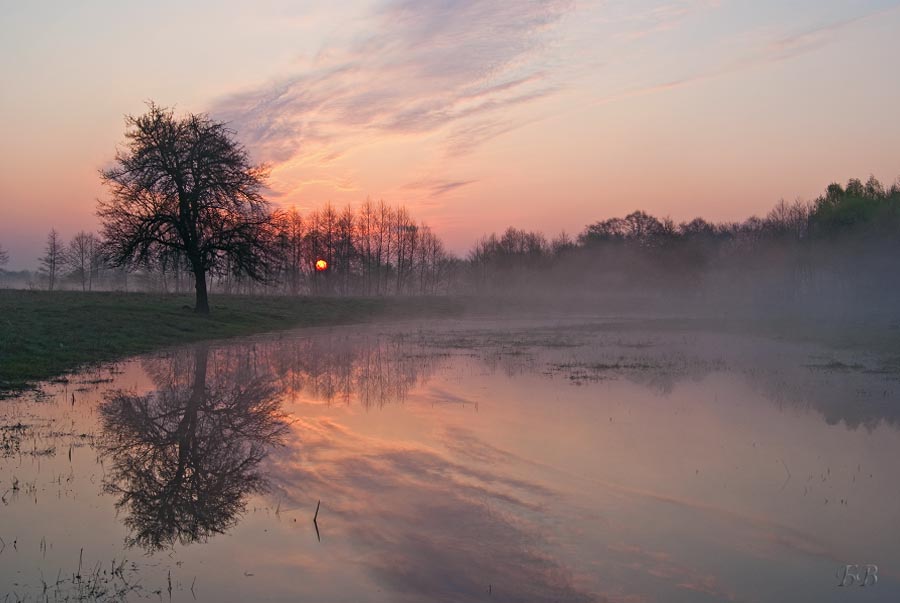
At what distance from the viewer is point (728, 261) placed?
10000 centimetres

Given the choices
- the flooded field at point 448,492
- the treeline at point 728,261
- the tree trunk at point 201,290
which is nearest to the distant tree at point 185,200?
the tree trunk at point 201,290

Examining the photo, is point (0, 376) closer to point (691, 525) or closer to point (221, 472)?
point (221, 472)

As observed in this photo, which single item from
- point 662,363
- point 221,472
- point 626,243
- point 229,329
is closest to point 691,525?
point 221,472

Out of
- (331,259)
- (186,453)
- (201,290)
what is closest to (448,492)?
(186,453)

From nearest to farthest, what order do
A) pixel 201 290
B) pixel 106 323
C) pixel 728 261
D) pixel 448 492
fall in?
pixel 448 492 < pixel 106 323 < pixel 201 290 < pixel 728 261

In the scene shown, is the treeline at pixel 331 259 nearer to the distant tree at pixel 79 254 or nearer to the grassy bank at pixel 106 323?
the distant tree at pixel 79 254

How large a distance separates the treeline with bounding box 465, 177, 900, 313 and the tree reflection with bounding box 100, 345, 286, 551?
65.7 metres

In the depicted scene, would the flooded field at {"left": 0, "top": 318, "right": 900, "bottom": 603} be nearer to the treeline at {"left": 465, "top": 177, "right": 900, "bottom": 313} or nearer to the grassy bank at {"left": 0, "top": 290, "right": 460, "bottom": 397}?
the grassy bank at {"left": 0, "top": 290, "right": 460, "bottom": 397}

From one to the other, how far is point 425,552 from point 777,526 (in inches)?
174

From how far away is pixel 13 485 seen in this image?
9.03 meters

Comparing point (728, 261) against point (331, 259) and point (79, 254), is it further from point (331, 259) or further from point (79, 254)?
point (79, 254)

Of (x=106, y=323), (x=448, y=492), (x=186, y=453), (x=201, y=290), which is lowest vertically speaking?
(x=448, y=492)

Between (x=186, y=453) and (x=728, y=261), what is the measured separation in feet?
333

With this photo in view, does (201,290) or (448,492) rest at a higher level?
(201,290)
